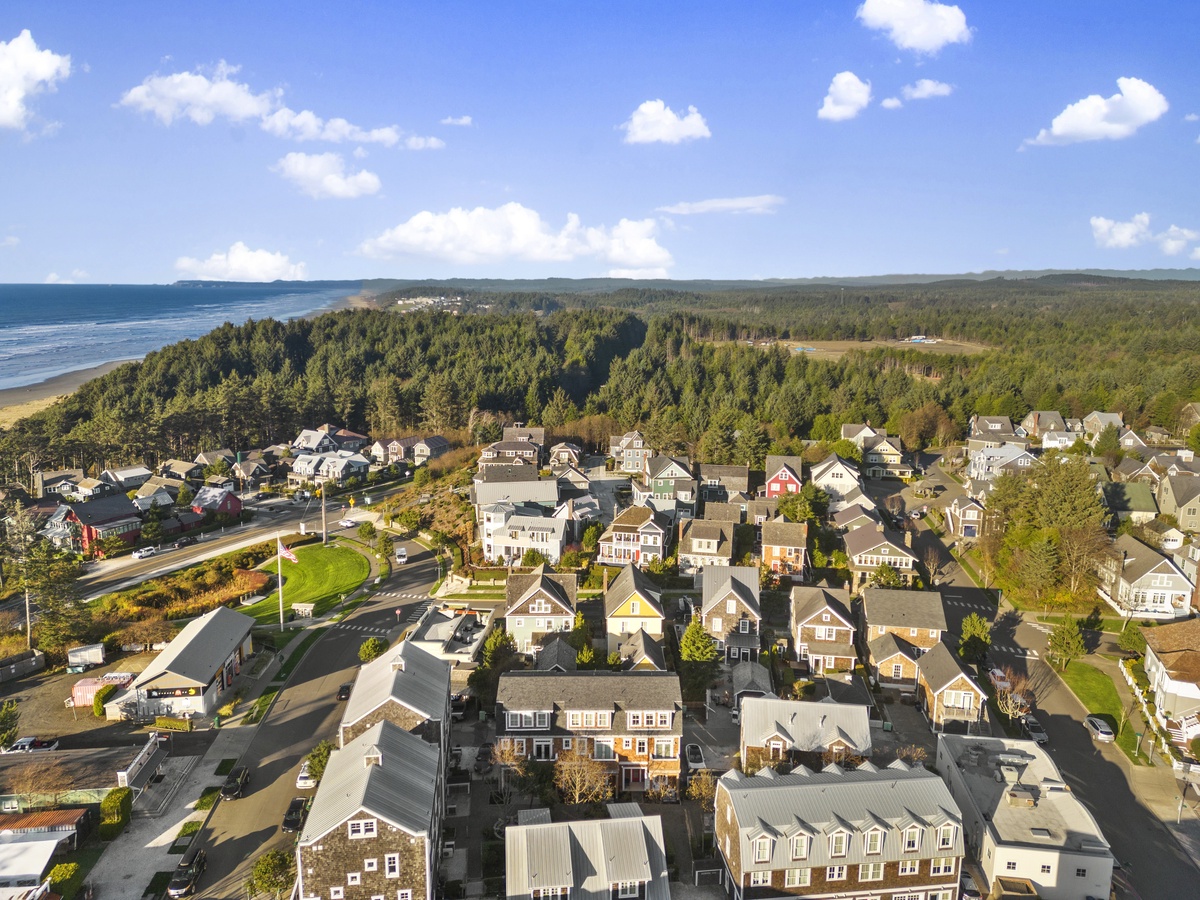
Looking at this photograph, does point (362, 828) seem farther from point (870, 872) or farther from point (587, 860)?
point (870, 872)

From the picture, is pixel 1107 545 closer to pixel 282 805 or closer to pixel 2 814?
pixel 282 805

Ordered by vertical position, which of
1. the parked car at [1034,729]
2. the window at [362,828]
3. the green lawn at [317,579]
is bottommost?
the parked car at [1034,729]

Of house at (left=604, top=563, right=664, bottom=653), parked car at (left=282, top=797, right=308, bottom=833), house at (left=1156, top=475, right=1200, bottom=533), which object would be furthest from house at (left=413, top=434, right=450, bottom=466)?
house at (left=1156, top=475, right=1200, bottom=533)

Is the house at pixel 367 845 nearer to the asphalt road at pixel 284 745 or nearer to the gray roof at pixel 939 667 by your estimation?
the asphalt road at pixel 284 745

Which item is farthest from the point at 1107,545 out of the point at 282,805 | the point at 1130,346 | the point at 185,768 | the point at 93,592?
the point at 1130,346

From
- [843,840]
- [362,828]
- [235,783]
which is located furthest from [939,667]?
[235,783]

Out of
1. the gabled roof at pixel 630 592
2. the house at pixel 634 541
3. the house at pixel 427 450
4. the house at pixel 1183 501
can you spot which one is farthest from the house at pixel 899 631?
the house at pixel 427 450
